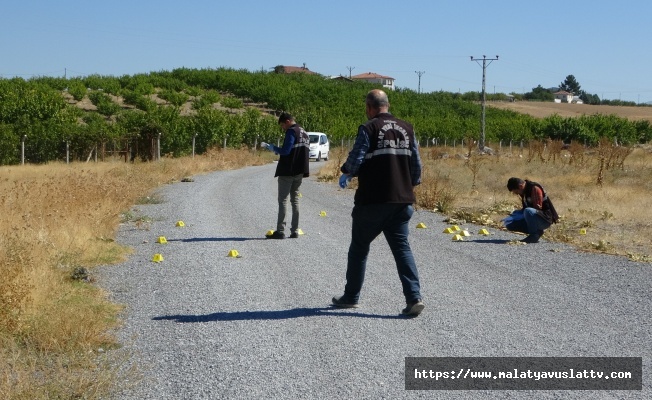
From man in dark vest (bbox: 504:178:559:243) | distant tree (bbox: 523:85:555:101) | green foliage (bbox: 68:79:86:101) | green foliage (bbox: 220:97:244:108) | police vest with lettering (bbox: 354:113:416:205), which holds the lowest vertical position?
man in dark vest (bbox: 504:178:559:243)

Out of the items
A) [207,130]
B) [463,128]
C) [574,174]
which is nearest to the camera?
[574,174]

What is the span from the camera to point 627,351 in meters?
6.09

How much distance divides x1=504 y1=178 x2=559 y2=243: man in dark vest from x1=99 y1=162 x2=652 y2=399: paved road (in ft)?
1.06

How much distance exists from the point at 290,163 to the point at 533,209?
387 cm

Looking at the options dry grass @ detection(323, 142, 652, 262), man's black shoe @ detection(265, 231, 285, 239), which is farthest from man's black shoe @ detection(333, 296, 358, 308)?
dry grass @ detection(323, 142, 652, 262)

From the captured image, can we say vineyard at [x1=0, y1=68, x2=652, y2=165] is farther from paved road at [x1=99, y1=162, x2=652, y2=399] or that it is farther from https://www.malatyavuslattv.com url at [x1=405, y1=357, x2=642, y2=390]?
https://www.malatyavuslattv.com url at [x1=405, y1=357, x2=642, y2=390]

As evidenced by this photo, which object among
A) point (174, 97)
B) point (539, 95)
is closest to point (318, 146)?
point (174, 97)

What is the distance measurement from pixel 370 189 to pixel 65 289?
10.3 feet

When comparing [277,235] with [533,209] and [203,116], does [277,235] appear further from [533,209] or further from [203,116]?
[203,116]

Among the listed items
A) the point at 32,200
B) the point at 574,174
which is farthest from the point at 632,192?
the point at 32,200

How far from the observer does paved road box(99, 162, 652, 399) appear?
17.7ft

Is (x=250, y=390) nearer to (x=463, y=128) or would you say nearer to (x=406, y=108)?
(x=463, y=128)

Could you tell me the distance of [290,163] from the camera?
12352 mm

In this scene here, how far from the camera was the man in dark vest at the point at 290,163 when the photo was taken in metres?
12.3
